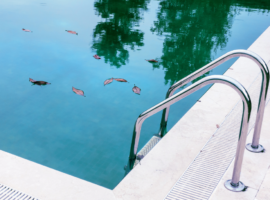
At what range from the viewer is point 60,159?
254 centimetres

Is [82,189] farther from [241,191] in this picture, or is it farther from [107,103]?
[107,103]

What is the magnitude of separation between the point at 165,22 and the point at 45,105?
3.73 metres

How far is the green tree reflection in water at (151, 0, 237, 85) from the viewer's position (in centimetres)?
446

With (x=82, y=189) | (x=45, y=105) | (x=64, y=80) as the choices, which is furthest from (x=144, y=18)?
(x=82, y=189)

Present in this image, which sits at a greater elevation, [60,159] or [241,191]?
[241,191]

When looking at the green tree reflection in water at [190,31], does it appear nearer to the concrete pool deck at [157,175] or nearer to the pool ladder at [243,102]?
the concrete pool deck at [157,175]

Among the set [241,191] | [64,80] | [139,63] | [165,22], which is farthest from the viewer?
[165,22]

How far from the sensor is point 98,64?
4305 mm

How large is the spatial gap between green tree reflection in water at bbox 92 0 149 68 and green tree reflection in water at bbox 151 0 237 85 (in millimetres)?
482

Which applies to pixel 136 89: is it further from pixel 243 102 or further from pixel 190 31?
pixel 190 31

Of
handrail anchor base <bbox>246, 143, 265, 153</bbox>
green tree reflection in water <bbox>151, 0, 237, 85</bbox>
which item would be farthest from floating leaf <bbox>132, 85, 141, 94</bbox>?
handrail anchor base <bbox>246, 143, 265, 153</bbox>

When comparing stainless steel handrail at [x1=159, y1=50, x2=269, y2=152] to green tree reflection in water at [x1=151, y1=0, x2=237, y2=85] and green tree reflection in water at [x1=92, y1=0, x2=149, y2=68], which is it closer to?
green tree reflection in water at [x1=151, y1=0, x2=237, y2=85]

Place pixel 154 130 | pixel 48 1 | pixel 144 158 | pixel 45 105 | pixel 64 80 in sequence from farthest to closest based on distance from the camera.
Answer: pixel 48 1 → pixel 64 80 → pixel 45 105 → pixel 154 130 → pixel 144 158

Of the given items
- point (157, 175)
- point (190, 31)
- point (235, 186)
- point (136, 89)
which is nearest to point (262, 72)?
point (235, 186)
